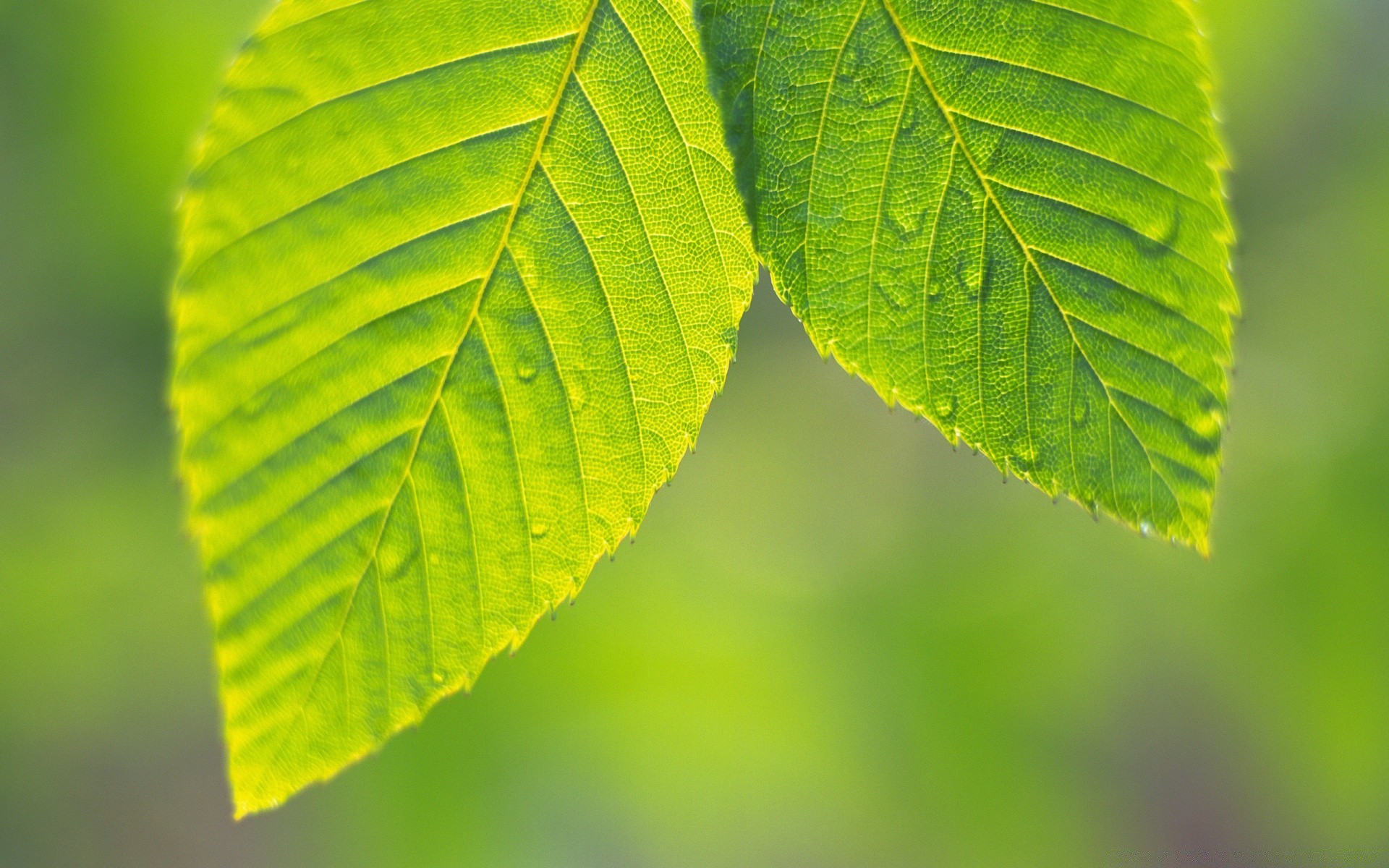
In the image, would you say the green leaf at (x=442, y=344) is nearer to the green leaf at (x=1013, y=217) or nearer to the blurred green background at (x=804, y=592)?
the green leaf at (x=1013, y=217)

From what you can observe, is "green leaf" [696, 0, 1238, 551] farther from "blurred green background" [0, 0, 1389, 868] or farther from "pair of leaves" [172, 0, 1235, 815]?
"blurred green background" [0, 0, 1389, 868]

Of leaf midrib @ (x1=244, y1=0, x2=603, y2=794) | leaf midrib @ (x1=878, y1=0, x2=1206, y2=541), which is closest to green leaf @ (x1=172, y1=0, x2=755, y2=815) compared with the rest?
leaf midrib @ (x1=244, y1=0, x2=603, y2=794)

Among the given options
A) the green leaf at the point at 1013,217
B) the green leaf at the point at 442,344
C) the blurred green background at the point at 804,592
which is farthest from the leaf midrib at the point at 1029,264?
the blurred green background at the point at 804,592

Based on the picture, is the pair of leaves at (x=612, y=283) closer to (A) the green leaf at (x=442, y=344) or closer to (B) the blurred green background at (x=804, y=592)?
(A) the green leaf at (x=442, y=344)

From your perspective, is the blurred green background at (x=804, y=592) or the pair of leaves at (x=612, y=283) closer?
the pair of leaves at (x=612, y=283)

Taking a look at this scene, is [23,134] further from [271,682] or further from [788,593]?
[271,682]

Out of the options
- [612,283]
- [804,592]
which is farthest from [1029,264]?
[804,592]

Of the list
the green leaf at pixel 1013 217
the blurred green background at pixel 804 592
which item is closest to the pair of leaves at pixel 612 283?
the green leaf at pixel 1013 217

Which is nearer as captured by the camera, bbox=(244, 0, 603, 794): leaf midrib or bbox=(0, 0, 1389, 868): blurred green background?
bbox=(244, 0, 603, 794): leaf midrib
